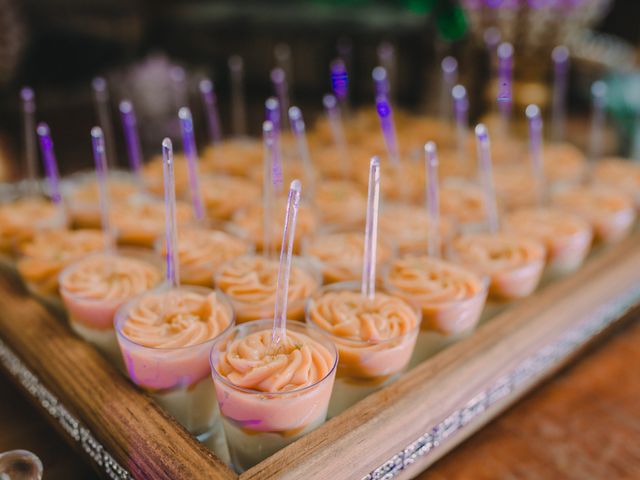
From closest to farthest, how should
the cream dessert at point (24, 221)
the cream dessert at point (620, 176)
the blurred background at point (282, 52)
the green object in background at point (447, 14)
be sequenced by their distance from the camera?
the cream dessert at point (24, 221)
the cream dessert at point (620, 176)
the green object in background at point (447, 14)
the blurred background at point (282, 52)

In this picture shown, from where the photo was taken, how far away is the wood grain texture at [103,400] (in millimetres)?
945

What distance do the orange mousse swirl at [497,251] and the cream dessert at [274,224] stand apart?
15.0 inches

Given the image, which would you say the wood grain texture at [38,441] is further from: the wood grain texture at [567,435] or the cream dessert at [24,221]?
the wood grain texture at [567,435]

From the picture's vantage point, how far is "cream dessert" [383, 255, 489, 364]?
4.10 feet

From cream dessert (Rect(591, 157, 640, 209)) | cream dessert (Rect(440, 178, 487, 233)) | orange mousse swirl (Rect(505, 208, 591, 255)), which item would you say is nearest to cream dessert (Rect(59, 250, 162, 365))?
cream dessert (Rect(440, 178, 487, 233))

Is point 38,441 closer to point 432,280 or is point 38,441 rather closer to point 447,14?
point 432,280

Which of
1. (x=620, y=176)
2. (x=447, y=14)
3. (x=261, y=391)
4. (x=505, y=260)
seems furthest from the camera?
(x=447, y=14)

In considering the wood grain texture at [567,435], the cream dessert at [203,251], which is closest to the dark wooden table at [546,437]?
the wood grain texture at [567,435]

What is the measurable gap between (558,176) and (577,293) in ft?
2.53

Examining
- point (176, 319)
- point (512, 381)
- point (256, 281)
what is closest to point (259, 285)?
point (256, 281)

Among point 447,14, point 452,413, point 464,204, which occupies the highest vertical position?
point 447,14

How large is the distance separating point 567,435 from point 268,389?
66cm

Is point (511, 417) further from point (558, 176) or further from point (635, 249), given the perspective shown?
point (558, 176)

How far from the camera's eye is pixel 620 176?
2.03 metres
